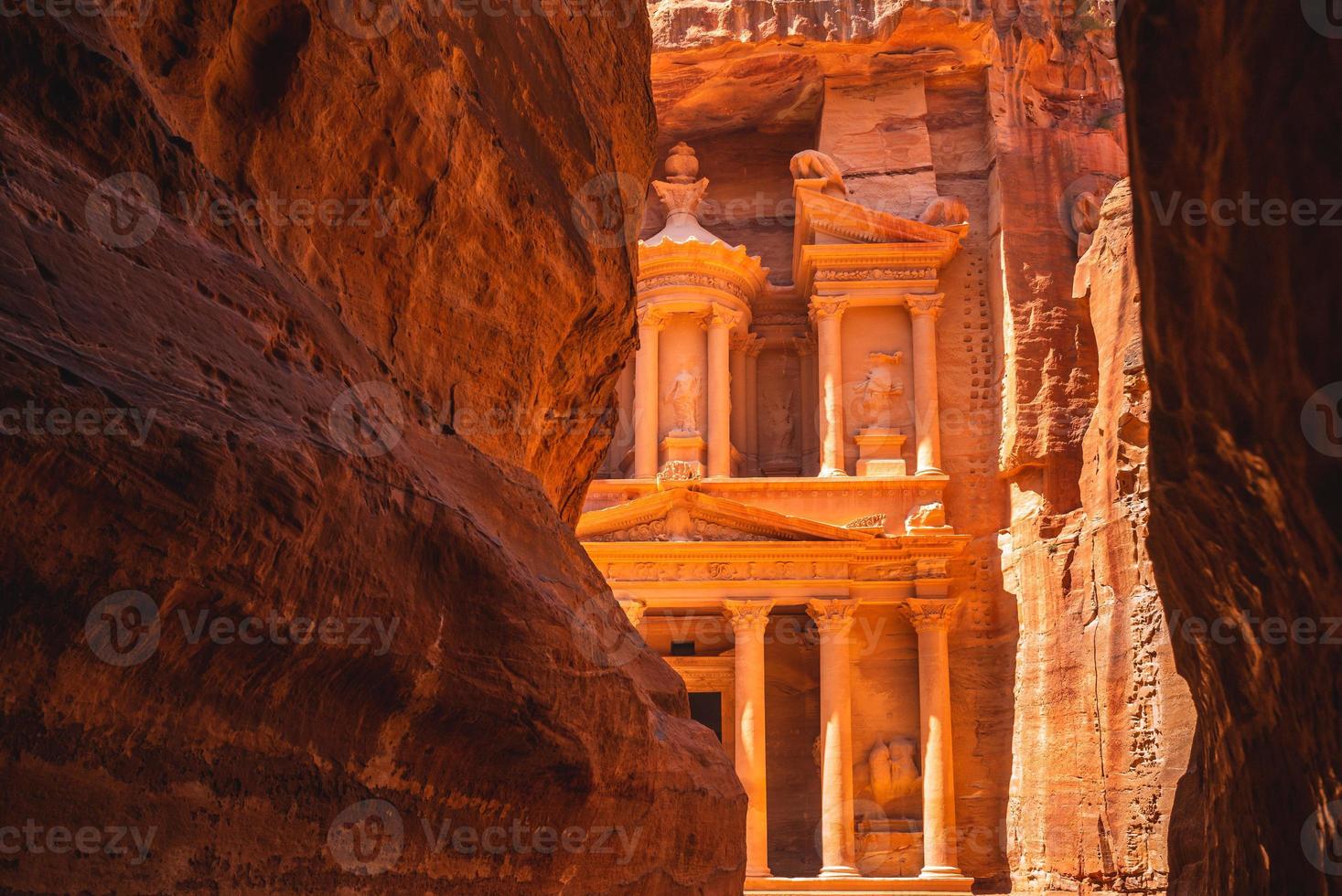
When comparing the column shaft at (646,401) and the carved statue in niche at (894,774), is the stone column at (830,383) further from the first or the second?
the carved statue in niche at (894,774)

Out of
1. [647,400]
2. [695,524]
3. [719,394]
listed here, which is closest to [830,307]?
[719,394]

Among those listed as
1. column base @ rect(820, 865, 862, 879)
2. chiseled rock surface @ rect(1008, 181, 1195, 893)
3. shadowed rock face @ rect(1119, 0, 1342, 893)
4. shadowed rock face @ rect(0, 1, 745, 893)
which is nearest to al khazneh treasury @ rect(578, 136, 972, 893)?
column base @ rect(820, 865, 862, 879)

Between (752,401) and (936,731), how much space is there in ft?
31.9

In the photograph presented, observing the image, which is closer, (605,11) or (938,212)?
(605,11)

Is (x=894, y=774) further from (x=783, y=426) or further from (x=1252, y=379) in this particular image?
(x=1252, y=379)

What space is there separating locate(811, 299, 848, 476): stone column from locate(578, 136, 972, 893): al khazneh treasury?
45 millimetres

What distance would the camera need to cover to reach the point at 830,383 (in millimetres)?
29375

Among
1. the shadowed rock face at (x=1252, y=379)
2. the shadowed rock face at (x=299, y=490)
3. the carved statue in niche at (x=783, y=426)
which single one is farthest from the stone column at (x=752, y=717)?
the shadowed rock face at (x=1252, y=379)

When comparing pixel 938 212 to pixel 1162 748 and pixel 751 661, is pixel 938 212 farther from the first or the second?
pixel 1162 748

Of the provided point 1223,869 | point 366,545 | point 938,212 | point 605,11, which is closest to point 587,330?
point 605,11

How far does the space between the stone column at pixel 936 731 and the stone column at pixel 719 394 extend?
5.68 m

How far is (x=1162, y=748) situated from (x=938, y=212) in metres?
19.0

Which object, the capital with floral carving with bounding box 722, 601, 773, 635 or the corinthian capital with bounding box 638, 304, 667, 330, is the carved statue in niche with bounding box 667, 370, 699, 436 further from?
the capital with floral carving with bounding box 722, 601, 773, 635

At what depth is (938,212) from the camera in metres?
29.7
